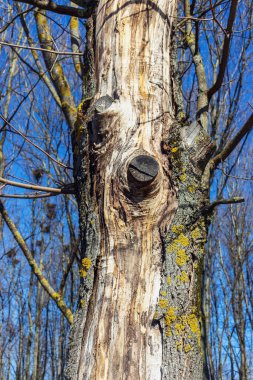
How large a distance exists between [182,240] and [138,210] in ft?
0.62

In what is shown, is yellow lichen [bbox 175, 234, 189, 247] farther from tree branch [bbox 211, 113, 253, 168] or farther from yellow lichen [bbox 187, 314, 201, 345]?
tree branch [bbox 211, 113, 253, 168]

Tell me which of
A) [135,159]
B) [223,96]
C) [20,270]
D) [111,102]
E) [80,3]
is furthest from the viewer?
[20,270]

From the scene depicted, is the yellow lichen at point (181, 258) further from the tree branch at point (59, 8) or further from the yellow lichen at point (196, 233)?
the tree branch at point (59, 8)

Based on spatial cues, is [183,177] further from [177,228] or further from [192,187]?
[177,228]

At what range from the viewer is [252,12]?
4.77m

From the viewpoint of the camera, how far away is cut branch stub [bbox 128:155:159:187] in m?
1.47

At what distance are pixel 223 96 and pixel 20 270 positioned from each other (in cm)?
687

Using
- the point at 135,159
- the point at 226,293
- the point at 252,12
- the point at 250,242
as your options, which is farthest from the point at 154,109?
the point at 226,293

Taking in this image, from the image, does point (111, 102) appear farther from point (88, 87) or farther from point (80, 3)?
point (80, 3)

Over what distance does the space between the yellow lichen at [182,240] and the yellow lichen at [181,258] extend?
0.03 m

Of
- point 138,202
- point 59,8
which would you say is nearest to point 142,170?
point 138,202

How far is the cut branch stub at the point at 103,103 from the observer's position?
5.36 feet

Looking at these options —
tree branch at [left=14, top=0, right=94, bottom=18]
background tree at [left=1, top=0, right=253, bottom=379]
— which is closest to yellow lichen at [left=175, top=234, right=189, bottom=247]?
background tree at [left=1, top=0, right=253, bottom=379]

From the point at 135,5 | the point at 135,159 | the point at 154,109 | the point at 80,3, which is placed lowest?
the point at 135,159
